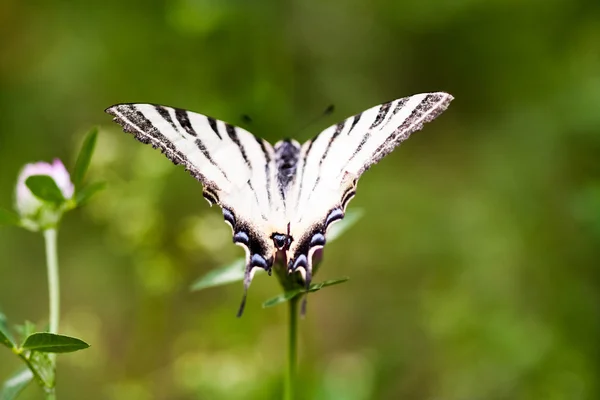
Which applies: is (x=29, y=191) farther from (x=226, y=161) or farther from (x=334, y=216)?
(x=334, y=216)

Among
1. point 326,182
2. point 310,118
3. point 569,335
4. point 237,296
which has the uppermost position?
point 310,118

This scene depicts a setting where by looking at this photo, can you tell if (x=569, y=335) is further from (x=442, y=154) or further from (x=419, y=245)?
(x=442, y=154)

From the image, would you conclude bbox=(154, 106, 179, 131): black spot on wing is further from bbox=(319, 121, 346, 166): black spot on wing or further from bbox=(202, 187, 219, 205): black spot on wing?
bbox=(319, 121, 346, 166): black spot on wing

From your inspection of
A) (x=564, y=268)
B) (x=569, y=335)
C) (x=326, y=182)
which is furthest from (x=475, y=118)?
(x=326, y=182)

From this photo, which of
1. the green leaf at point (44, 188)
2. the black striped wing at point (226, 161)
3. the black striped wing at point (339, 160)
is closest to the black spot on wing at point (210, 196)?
the black striped wing at point (226, 161)

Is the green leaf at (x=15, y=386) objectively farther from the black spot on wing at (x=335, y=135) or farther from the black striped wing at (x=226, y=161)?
the black spot on wing at (x=335, y=135)
